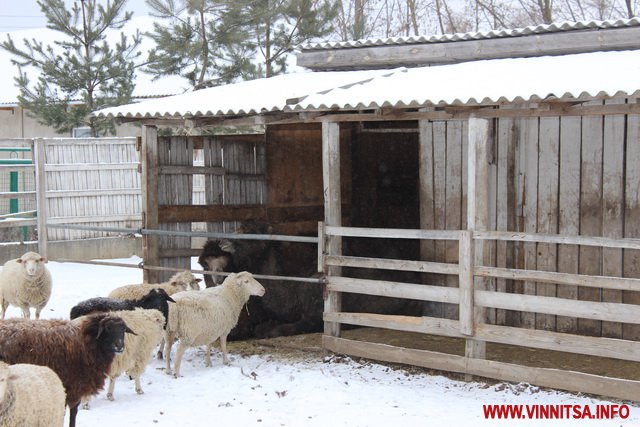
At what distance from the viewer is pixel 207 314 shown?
852 cm

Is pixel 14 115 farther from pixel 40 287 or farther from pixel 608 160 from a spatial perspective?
pixel 608 160

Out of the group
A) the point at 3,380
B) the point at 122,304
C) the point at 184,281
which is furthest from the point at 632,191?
the point at 3,380

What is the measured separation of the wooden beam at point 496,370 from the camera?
720cm

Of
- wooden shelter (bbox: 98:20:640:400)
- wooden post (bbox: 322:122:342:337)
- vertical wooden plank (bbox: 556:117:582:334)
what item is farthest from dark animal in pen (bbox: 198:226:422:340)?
vertical wooden plank (bbox: 556:117:582:334)

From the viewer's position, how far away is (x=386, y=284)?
28.1 ft

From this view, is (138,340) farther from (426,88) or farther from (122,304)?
(426,88)

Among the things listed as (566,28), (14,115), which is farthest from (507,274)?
(14,115)

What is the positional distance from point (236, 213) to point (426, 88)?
4287 mm

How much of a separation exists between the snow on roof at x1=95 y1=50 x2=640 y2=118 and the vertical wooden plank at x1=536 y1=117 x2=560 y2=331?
2.64 ft

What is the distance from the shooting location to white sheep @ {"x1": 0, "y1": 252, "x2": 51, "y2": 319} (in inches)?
393

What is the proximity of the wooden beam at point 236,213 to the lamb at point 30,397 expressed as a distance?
17.1ft

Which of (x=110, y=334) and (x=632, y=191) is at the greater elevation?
(x=632, y=191)

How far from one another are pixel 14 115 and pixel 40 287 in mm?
17365

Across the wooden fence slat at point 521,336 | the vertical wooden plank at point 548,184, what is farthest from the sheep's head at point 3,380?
the vertical wooden plank at point 548,184
